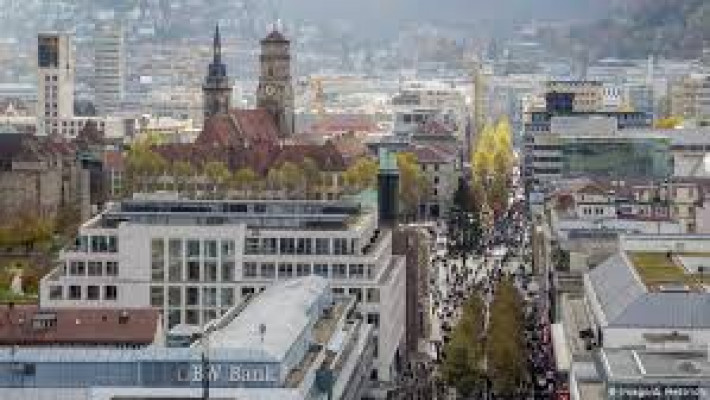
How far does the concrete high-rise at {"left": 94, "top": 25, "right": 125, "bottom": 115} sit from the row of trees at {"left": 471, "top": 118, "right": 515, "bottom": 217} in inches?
2205

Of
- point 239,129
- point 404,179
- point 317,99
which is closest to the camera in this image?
point 404,179

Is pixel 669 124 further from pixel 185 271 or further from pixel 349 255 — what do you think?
pixel 185 271

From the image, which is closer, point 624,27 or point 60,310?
point 60,310

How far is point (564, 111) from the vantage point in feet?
335

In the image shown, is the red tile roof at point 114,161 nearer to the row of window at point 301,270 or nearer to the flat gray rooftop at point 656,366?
the row of window at point 301,270

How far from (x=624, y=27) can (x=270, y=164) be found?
11032 cm

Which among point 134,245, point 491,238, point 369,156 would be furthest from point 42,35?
point 134,245

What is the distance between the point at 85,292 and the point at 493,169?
51786mm

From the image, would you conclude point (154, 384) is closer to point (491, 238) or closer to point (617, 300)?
point (617, 300)

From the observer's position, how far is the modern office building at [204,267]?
49.1m

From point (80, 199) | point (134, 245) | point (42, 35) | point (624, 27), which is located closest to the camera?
point (134, 245)

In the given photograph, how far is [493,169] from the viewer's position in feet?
326

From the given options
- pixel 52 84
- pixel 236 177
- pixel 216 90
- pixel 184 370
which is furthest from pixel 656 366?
pixel 52 84

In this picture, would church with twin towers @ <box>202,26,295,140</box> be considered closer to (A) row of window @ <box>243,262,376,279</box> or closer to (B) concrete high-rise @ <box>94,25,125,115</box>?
(A) row of window @ <box>243,262,376,279</box>
